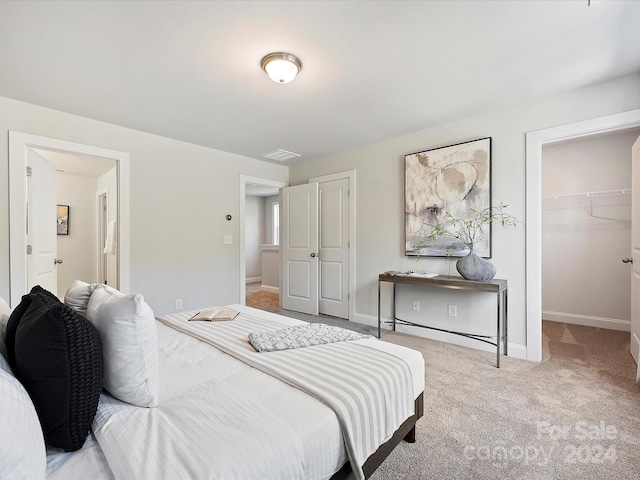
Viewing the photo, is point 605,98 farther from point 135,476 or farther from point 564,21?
point 135,476

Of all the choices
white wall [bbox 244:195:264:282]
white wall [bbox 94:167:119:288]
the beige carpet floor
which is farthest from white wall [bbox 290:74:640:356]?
white wall [bbox 244:195:264:282]

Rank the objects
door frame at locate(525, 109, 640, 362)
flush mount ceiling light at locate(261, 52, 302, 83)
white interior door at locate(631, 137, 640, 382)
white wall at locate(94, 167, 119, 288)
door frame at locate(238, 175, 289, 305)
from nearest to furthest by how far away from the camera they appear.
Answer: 1. flush mount ceiling light at locate(261, 52, 302, 83)
2. white interior door at locate(631, 137, 640, 382)
3. door frame at locate(525, 109, 640, 362)
4. white wall at locate(94, 167, 119, 288)
5. door frame at locate(238, 175, 289, 305)

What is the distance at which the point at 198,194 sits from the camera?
3.94 meters

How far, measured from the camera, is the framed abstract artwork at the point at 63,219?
514 cm

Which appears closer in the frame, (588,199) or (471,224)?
(471,224)

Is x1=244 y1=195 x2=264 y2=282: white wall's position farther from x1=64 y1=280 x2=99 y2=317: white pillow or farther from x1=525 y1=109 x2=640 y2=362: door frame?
x1=64 y1=280 x2=99 y2=317: white pillow

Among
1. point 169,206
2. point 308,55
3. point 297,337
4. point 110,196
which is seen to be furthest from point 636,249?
point 110,196

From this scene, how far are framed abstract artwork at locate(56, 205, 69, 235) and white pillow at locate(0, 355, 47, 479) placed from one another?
18.7ft

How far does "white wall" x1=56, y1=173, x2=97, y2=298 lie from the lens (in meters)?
5.20

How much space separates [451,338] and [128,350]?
3162 mm

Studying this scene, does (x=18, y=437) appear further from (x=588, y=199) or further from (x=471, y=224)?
(x=588, y=199)

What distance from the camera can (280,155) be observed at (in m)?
4.40

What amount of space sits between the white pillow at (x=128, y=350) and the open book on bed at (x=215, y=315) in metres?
1.06

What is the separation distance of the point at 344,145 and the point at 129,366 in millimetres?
3581
